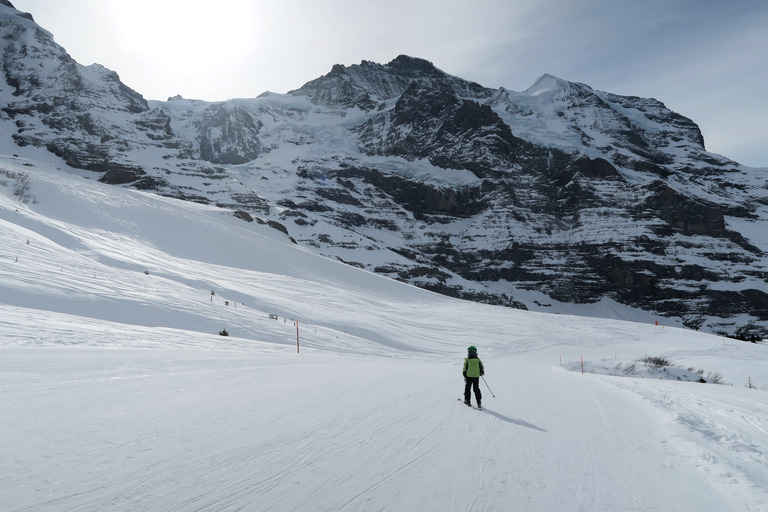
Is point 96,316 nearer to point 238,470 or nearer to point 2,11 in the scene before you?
point 238,470

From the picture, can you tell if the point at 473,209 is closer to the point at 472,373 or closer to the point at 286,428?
the point at 472,373

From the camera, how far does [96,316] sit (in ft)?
52.0

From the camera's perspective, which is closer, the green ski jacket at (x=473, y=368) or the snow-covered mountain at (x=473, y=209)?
the green ski jacket at (x=473, y=368)

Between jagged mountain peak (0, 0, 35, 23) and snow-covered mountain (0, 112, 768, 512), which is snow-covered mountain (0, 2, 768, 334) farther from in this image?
snow-covered mountain (0, 112, 768, 512)

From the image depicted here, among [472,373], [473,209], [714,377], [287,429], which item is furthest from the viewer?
[473,209]

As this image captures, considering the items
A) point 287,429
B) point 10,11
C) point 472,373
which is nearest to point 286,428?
point 287,429

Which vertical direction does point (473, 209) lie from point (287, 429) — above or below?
above

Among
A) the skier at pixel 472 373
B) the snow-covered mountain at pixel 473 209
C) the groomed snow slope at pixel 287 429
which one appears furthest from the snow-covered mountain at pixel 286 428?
the snow-covered mountain at pixel 473 209

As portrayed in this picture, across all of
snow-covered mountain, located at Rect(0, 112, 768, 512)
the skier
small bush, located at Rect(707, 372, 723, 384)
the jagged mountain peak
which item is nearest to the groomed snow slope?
snow-covered mountain, located at Rect(0, 112, 768, 512)

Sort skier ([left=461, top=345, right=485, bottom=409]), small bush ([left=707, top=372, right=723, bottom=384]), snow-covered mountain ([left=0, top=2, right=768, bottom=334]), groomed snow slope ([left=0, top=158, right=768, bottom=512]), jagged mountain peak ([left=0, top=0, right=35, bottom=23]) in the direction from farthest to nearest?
jagged mountain peak ([left=0, top=0, right=35, bottom=23])
snow-covered mountain ([left=0, top=2, right=768, bottom=334])
small bush ([left=707, top=372, right=723, bottom=384])
skier ([left=461, top=345, right=485, bottom=409])
groomed snow slope ([left=0, top=158, right=768, bottom=512])

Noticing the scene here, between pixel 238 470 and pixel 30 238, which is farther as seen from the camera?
pixel 30 238

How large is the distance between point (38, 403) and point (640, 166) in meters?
231

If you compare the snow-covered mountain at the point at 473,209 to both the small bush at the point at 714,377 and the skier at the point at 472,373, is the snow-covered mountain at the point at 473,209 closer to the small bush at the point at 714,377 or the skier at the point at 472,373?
the small bush at the point at 714,377

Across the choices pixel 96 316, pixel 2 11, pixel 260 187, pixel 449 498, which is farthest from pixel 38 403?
pixel 2 11
